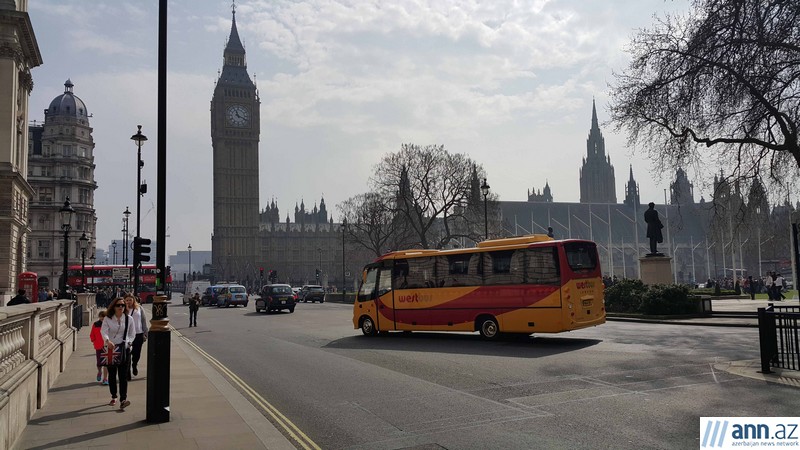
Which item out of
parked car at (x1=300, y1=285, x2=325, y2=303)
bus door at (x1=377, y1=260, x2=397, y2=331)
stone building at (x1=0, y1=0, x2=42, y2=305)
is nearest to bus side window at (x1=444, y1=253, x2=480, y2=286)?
bus door at (x1=377, y1=260, x2=397, y2=331)

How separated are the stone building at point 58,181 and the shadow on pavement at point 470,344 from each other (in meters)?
76.3

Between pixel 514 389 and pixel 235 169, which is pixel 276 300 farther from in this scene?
pixel 235 169

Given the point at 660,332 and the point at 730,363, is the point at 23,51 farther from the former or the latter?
the point at 730,363

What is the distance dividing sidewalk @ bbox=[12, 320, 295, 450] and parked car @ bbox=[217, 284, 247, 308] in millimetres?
42727

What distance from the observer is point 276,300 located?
41.0 metres

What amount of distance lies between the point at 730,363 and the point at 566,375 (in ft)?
12.2

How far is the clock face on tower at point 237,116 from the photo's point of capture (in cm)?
15475

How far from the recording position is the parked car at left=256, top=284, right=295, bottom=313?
4097 cm

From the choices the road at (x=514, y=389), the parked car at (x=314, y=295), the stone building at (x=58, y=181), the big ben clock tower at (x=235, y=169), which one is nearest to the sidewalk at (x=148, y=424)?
the road at (x=514, y=389)

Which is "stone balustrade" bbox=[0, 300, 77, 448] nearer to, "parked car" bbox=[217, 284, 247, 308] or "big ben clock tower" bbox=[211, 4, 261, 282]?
"parked car" bbox=[217, 284, 247, 308]

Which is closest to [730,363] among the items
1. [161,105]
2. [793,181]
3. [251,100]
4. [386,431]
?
[386,431]

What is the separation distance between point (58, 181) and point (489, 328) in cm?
8851

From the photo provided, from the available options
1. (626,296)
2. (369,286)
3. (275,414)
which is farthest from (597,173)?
(275,414)

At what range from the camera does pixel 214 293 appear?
60.8 meters
